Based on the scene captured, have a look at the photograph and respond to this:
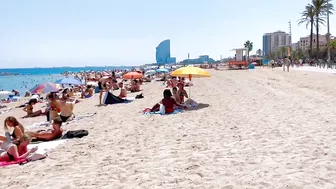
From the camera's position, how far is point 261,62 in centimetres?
5794

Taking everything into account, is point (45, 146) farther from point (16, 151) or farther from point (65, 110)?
point (65, 110)

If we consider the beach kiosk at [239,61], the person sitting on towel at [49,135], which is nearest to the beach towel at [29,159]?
the person sitting on towel at [49,135]

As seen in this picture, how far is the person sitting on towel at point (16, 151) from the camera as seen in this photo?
5.80m

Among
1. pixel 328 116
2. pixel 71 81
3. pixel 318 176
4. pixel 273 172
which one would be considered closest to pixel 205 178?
pixel 273 172

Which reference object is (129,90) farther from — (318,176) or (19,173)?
(318,176)

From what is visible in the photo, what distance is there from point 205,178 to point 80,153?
8.83 feet

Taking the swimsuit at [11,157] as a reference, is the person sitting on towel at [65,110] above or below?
above

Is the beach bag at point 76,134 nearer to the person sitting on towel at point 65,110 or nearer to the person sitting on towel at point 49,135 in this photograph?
the person sitting on towel at point 49,135

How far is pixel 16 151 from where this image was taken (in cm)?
582

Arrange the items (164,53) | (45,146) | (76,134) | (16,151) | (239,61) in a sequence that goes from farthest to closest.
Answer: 1. (239,61)
2. (164,53)
3. (76,134)
4. (45,146)
5. (16,151)

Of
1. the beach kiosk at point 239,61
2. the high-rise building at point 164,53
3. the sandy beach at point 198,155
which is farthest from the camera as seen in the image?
the beach kiosk at point 239,61

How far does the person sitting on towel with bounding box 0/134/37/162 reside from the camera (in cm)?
580

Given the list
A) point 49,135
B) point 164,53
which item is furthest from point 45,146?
point 164,53

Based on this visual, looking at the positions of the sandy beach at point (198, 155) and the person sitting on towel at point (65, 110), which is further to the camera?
the person sitting on towel at point (65, 110)
